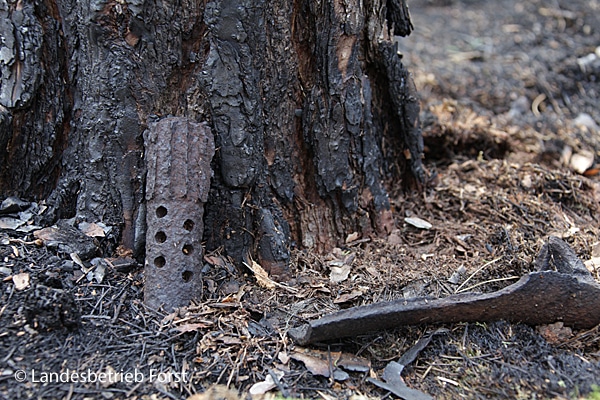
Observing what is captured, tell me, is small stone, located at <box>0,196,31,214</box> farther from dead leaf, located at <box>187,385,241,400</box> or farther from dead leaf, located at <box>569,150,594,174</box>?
dead leaf, located at <box>569,150,594,174</box>

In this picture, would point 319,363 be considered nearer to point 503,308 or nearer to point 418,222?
point 503,308

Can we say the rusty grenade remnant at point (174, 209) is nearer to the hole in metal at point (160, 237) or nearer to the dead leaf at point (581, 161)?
the hole in metal at point (160, 237)

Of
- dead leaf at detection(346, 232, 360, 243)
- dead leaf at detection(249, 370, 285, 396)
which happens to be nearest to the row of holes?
dead leaf at detection(249, 370, 285, 396)

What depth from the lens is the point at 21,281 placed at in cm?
209

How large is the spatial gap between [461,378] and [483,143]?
2.20 metres

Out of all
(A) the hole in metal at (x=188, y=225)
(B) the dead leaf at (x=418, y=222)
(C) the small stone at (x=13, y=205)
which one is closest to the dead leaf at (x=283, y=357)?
(A) the hole in metal at (x=188, y=225)

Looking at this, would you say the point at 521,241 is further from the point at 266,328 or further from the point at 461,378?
the point at 266,328

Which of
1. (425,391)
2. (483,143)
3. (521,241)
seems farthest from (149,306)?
(483,143)

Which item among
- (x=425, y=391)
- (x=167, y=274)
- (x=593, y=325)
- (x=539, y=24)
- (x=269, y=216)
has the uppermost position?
(x=539, y=24)

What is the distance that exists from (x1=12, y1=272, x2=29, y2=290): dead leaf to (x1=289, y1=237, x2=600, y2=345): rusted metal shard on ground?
Result: 1.06 m

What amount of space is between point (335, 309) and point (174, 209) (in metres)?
0.80

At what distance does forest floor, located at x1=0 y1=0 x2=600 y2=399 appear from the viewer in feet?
6.23

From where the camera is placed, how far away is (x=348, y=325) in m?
2.02

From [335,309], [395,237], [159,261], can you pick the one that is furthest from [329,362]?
[395,237]
